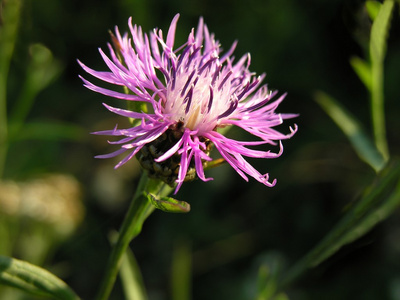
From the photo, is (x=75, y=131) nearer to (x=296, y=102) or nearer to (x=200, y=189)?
(x=200, y=189)

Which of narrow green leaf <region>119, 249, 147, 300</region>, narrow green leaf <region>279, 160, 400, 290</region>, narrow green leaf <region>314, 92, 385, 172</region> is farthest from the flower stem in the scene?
narrow green leaf <region>314, 92, 385, 172</region>

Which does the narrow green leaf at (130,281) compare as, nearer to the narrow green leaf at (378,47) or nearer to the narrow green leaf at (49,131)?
the narrow green leaf at (49,131)

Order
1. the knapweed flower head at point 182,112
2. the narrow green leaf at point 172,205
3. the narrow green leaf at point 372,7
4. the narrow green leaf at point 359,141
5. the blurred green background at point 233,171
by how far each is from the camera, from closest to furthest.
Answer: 1. the narrow green leaf at point 172,205
2. the knapweed flower head at point 182,112
3. the narrow green leaf at point 372,7
4. the narrow green leaf at point 359,141
5. the blurred green background at point 233,171

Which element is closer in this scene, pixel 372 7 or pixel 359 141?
pixel 372 7

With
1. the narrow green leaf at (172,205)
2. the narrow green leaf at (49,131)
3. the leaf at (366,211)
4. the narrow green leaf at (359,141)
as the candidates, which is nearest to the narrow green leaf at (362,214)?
the leaf at (366,211)

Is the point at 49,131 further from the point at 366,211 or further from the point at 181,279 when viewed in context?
the point at 366,211

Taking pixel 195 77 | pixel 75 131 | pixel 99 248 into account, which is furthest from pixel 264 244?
pixel 195 77

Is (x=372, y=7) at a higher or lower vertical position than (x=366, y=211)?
higher

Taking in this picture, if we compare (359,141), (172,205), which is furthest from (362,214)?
(172,205)
